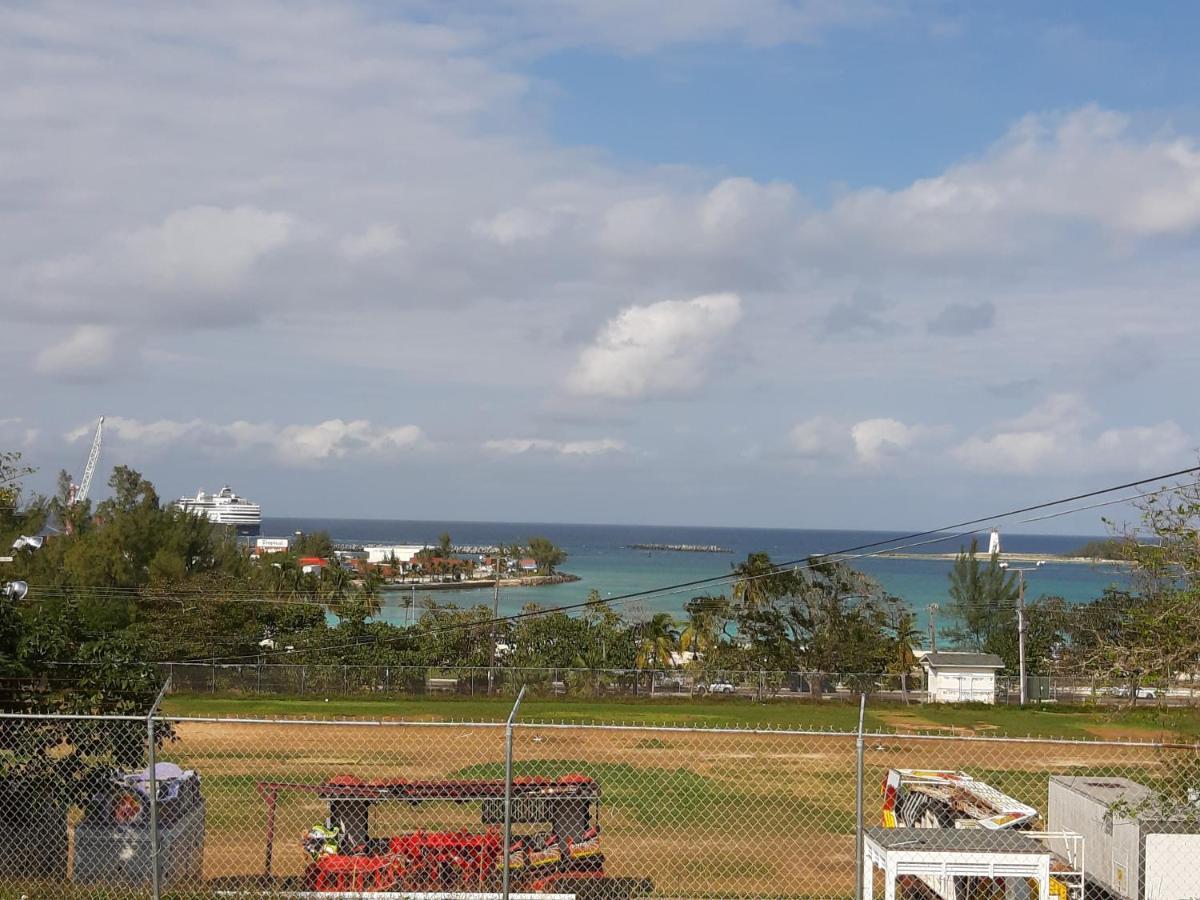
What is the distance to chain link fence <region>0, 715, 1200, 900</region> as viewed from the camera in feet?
33.5

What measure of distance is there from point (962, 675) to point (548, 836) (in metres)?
37.9

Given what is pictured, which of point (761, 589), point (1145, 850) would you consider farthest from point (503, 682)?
point (1145, 850)

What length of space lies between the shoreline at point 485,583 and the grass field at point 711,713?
112824 millimetres

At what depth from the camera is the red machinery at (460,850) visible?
1131 centimetres

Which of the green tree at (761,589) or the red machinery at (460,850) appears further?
the green tree at (761,589)

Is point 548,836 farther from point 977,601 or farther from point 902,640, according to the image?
point 977,601

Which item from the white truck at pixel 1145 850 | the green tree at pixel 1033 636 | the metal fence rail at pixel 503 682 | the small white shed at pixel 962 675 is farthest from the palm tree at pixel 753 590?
the white truck at pixel 1145 850

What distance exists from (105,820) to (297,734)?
59.9 feet

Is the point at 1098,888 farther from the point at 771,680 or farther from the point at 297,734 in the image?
the point at 771,680

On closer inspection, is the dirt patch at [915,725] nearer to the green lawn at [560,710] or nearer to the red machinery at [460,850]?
the green lawn at [560,710]

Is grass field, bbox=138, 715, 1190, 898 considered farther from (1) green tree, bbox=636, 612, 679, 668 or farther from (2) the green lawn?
(1) green tree, bbox=636, 612, 679, 668

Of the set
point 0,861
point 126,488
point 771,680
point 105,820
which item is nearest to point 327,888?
point 105,820

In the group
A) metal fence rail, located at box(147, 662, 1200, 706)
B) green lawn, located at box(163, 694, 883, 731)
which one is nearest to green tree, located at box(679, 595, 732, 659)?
metal fence rail, located at box(147, 662, 1200, 706)

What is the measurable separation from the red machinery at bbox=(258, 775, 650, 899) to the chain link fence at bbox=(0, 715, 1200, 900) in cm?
2
